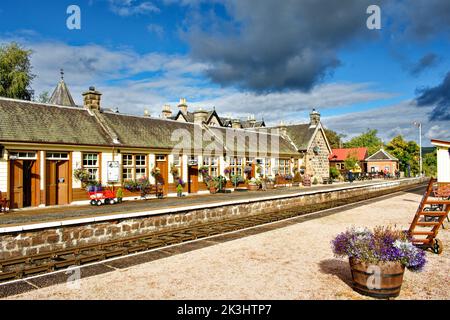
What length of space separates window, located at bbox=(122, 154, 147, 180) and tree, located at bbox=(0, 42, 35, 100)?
24909mm

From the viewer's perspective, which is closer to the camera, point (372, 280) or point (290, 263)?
point (372, 280)

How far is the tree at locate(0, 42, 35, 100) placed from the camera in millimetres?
37675

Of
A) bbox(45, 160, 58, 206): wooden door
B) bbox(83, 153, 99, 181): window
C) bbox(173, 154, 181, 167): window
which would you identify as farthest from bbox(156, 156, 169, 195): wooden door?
bbox(45, 160, 58, 206): wooden door

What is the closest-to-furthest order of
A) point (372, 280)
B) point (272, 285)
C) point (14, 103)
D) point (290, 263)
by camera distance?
point (372, 280), point (272, 285), point (290, 263), point (14, 103)

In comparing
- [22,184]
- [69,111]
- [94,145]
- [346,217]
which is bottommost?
[346,217]

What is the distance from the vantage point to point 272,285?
671 cm

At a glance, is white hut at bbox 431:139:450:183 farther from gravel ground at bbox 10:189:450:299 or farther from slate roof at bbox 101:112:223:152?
slate roof at bbox 101:112:223:152

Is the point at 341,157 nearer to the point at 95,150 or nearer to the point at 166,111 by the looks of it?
the point at 166,111

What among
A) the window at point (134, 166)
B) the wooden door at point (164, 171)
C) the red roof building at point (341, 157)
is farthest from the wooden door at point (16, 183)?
the red roof building at point (341, 157)
